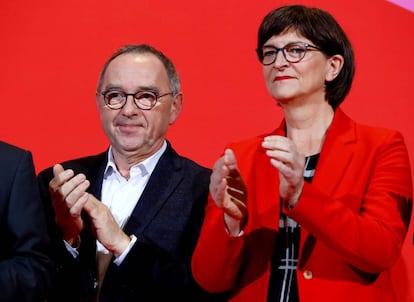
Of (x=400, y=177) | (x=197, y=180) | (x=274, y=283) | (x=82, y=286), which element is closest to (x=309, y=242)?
(x=274, y=283)

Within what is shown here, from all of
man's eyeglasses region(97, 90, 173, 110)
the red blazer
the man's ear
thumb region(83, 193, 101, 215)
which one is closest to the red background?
the man's ear

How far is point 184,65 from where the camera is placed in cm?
231

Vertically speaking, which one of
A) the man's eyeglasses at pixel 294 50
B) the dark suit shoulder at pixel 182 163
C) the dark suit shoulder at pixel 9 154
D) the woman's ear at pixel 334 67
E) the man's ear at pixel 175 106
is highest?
the man's eyeglasses at pixel 294 50

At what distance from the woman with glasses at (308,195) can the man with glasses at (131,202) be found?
0.14 meters

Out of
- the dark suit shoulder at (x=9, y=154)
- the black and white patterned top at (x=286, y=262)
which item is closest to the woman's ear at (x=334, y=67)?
the black and white patterned top at (x=286, y=262)

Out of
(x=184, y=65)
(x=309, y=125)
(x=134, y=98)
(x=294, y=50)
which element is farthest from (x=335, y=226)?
(x=184, y=65)

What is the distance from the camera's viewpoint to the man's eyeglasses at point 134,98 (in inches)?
75.5

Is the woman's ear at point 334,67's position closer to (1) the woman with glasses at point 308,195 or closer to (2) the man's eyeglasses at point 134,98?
(1) the woman with glasses at point 308,195

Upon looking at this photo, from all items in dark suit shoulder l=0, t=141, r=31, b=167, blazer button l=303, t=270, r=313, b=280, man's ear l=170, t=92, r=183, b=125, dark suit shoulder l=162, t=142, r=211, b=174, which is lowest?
blazer button l=303, t=270, r=313, b=280

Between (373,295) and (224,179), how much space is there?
0.42 m

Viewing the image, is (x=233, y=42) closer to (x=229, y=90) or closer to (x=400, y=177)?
(x=229, y=90)

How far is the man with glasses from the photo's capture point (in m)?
1.74

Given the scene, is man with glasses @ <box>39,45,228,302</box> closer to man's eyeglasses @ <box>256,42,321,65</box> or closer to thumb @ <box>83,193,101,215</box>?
thumb @ <box>83,193,101,215</box>

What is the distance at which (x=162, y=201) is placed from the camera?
1.86 metres
